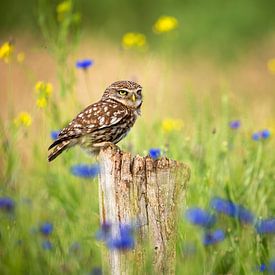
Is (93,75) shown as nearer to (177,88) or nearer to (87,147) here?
(177,88)

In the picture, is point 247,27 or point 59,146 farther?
point 247,27

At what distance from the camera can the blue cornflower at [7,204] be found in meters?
6.46

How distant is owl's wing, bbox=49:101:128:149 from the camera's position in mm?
6703

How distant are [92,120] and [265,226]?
4.29 feet

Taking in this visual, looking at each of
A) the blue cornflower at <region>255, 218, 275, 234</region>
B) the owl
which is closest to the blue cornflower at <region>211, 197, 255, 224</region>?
the blue cornflower at <region>255, 218, 275, 234</region>

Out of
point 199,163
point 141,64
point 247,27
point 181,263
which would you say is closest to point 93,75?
point 141,64

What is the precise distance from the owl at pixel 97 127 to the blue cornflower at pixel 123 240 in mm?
1310

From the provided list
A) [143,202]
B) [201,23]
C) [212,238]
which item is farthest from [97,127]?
[201,23]

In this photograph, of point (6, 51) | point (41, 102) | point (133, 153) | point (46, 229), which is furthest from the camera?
point (133, 153)

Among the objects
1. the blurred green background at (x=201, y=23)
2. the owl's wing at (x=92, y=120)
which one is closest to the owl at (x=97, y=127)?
the owl's wing at (x=92, y=120)

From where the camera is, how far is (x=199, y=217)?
643cm

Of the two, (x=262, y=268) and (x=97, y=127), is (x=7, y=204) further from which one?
(x=262, y=268)

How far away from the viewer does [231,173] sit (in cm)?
791

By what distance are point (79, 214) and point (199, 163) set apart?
1062 millimetres
